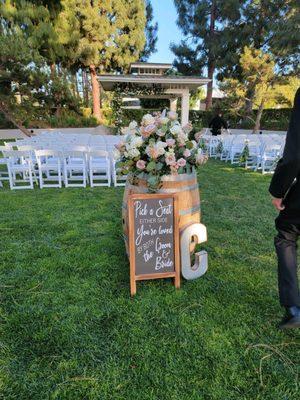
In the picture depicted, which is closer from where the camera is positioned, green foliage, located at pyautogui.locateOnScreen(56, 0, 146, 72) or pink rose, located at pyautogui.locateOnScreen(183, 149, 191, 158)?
pink rose, located at pyautogui.locateOnScreen(183, 149, 191, 158)

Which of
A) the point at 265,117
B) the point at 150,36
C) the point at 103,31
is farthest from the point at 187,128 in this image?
the point at 150,36

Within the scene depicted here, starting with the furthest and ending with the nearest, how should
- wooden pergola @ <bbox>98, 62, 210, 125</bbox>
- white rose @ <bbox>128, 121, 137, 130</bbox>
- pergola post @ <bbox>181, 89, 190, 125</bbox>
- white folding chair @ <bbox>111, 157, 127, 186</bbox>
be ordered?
1. pergola post @ <bbox>181, 89, 190, 125</bbox>
2. wooden pergola @ <bbox>98, 62, 210, 125</bbox>
3. white folding chair @ <bbox>111, 157, 127, 186</bbox>
4. white rose @ <bbox>128, 121, 137, 130</bbox>

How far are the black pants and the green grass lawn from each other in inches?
11.3

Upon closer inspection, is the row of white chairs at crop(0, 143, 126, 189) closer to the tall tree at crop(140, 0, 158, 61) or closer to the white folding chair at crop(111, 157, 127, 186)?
the white folding chair at crop(111, 157, 127, 186)

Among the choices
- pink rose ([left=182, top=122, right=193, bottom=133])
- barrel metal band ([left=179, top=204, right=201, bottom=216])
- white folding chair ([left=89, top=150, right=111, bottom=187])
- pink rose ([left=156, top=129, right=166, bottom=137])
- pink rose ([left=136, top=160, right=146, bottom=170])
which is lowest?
white folding chair ([left=89, top=150, right=111, bottom=187])

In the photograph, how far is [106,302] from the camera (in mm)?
2451

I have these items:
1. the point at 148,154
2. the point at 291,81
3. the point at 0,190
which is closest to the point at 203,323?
the point at 148,154

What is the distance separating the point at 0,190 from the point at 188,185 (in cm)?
514

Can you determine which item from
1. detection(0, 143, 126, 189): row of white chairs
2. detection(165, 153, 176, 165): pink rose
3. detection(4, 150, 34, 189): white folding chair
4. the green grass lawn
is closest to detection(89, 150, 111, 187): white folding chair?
detection(0, 143, 126, 189): row of white chairs

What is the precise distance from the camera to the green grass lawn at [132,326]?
5.63ft

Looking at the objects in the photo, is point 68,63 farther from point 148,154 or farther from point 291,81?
point 148,154

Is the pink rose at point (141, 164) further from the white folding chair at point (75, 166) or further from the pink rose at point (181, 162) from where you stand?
the white folding chair at point (75, 166)

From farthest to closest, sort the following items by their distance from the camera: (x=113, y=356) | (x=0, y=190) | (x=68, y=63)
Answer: (x=68, y=63)
(x=0, y=190)
(x=113, y=356)

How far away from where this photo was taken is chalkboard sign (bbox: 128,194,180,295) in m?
2.46
